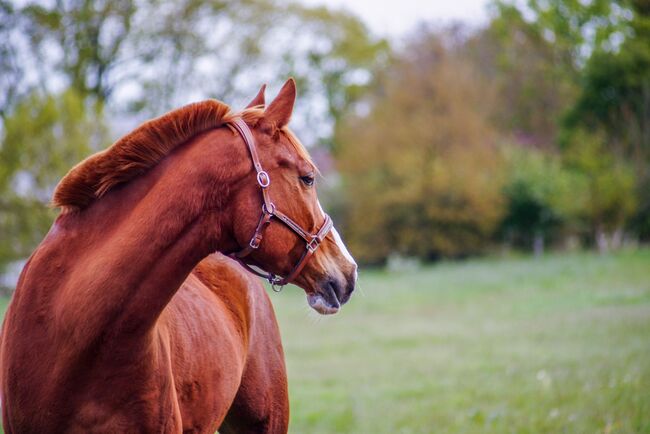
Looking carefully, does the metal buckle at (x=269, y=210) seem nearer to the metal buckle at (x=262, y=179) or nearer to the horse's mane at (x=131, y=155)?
the metal buckle at (x=262, y=179)

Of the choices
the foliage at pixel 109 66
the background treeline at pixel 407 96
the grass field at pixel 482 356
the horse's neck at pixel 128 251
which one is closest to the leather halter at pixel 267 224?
the horse's neck at pixel 128 251

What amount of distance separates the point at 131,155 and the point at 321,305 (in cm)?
102

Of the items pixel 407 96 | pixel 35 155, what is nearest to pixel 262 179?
pixel 35 155

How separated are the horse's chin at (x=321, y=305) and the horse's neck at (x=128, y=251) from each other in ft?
1.48

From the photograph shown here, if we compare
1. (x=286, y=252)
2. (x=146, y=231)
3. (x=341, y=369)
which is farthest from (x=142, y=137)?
(x=341, y=369)

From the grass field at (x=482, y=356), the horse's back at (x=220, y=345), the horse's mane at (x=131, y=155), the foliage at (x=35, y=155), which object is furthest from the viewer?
the foliage at (x=35, y=155)

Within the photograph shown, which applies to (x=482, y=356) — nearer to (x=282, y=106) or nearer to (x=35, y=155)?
(x=282, y=106)

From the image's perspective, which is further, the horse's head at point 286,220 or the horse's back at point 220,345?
the horse's back at point 220,345

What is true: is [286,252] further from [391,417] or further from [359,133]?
[359,133]

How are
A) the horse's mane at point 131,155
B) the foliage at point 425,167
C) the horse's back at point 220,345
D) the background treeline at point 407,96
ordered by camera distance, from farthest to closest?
the foliage at point 425,167 < the background treeline at point 407,96 < the horse's back at point 220,345 < the horse's mane at point 131,155

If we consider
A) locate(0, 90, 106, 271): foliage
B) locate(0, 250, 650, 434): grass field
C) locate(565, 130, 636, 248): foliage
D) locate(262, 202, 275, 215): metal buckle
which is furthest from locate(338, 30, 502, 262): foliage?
locate(262, 202, 275, 215): metal buckle

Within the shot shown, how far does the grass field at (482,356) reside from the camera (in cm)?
677

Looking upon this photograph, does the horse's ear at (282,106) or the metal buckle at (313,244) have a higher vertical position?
the horse's ear at (282,106)

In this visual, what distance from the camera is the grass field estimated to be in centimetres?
677
